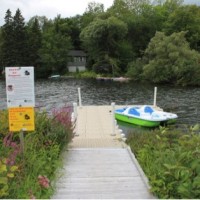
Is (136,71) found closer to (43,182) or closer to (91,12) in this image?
(91,12)

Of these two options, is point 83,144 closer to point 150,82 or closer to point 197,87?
point 197,87

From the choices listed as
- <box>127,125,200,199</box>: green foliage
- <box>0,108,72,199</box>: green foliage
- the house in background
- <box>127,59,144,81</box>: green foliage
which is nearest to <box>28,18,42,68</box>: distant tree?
the house in background

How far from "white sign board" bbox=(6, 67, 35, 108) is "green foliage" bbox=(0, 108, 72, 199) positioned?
1.86ft

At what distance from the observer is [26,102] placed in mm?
5930

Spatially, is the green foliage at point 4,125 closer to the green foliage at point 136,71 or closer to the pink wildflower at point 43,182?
the pink wildflower at point 43,182

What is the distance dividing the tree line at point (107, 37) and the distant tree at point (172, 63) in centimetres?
216

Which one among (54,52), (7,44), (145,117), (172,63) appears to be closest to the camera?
(145,117)

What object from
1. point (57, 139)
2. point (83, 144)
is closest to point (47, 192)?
point (57, 139)

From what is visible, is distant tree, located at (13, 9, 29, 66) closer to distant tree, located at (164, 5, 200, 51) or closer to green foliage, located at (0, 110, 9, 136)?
distant tree, located at (164, 5, 200, 51)

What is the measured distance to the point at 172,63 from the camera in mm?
50250

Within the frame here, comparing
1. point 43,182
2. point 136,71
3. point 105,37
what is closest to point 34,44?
point 105,37

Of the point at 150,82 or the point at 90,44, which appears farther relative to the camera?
the point at 90,44

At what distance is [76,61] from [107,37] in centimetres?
1488

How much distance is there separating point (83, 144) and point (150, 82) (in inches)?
1705
